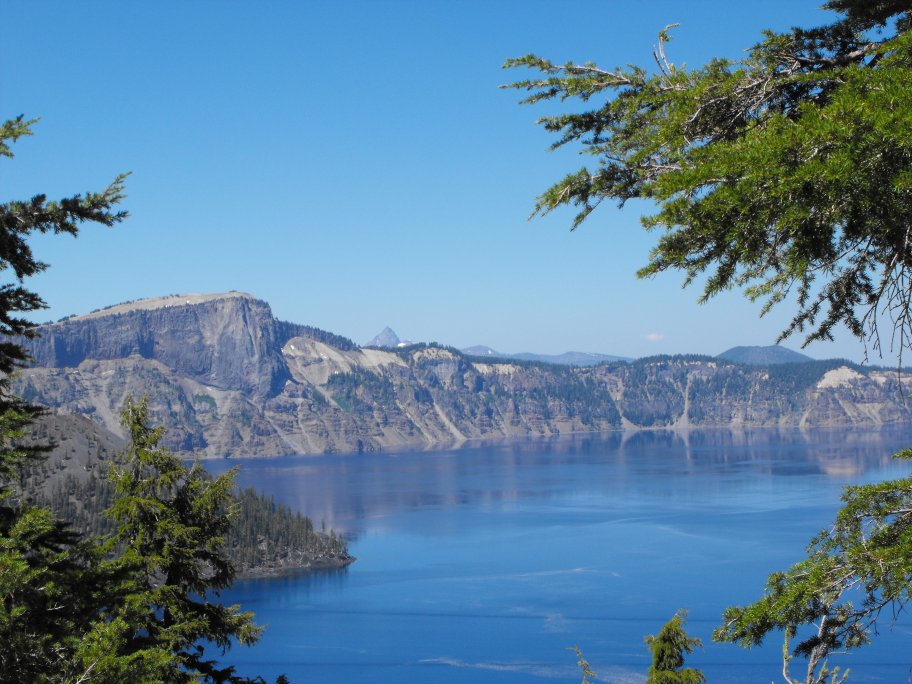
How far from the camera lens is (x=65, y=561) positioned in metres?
8.92

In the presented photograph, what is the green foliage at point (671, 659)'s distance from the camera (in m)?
19.1

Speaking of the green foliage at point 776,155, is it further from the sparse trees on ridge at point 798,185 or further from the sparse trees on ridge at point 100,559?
the sparse trees on ridge at point 100,559

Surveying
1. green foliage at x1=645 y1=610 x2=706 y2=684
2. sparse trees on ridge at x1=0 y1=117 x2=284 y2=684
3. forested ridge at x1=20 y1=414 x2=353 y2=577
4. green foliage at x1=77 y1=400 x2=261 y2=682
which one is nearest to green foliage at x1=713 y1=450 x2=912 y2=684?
sparse trees on ridge at x1=0 y1=117 x2=284 y2=684

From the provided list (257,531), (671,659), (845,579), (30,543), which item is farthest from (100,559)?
(257,531)

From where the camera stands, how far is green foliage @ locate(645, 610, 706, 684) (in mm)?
19078

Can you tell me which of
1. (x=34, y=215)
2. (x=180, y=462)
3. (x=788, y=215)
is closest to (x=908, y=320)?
(x=788, y=215)

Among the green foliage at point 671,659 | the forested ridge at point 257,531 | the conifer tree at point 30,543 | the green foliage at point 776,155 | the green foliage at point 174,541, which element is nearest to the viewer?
the green foliage at point 776,155

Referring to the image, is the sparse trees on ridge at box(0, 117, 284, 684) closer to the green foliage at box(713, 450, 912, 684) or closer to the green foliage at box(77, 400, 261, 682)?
the green foliage at box(77, 400, 261, 682)

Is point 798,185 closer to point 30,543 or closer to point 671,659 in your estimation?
point 30,543

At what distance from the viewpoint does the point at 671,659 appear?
19.8 meters

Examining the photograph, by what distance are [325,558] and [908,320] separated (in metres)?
136

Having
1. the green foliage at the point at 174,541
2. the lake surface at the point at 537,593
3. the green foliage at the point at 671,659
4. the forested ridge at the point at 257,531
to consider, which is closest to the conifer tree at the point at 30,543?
the green foliage at the point at 174,541

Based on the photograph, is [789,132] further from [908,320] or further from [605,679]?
[605,679]

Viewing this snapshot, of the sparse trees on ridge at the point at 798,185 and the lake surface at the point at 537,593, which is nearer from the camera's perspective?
the sparse trees on ridge at the point at 798,185
